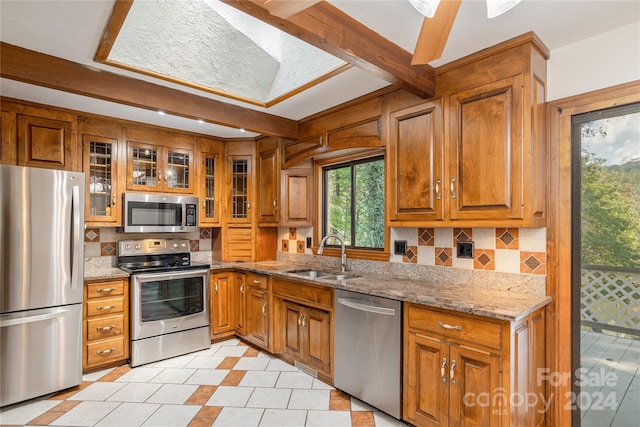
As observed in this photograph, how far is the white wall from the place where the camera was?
5.97ft

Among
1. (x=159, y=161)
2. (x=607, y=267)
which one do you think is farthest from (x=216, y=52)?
(x=607, y=267)

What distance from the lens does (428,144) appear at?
2350 mm

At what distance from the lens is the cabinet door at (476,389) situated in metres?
1.71

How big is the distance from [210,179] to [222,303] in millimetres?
1435

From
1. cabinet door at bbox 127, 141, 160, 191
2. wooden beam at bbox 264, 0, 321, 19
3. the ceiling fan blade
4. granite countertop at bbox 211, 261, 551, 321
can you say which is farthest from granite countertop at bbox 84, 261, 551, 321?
wooden beam at bbox 264, 0, 321, 19

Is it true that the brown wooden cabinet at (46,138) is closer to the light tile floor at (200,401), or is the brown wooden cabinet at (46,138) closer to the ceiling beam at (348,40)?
the light tile floor at (200,401)

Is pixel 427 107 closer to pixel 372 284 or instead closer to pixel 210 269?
pixel 372 284

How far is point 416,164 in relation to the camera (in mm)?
2420

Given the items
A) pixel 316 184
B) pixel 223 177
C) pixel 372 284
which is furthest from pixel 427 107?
pixel 223 177

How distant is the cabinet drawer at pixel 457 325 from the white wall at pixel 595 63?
146 cm

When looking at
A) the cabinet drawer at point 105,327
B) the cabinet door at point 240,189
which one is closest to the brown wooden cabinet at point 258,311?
the cabinet door at point 240,189

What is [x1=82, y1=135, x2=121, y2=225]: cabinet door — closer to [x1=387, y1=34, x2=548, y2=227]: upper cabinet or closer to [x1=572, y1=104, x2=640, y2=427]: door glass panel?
[x1=387, y1=34, x2=548, y2=227]: upper cabinet

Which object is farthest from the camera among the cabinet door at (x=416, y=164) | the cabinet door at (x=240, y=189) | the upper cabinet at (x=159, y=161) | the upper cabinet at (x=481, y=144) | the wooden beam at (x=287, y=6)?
the cabinet door at (x=240, y=189)

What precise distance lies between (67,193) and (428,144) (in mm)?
2778
